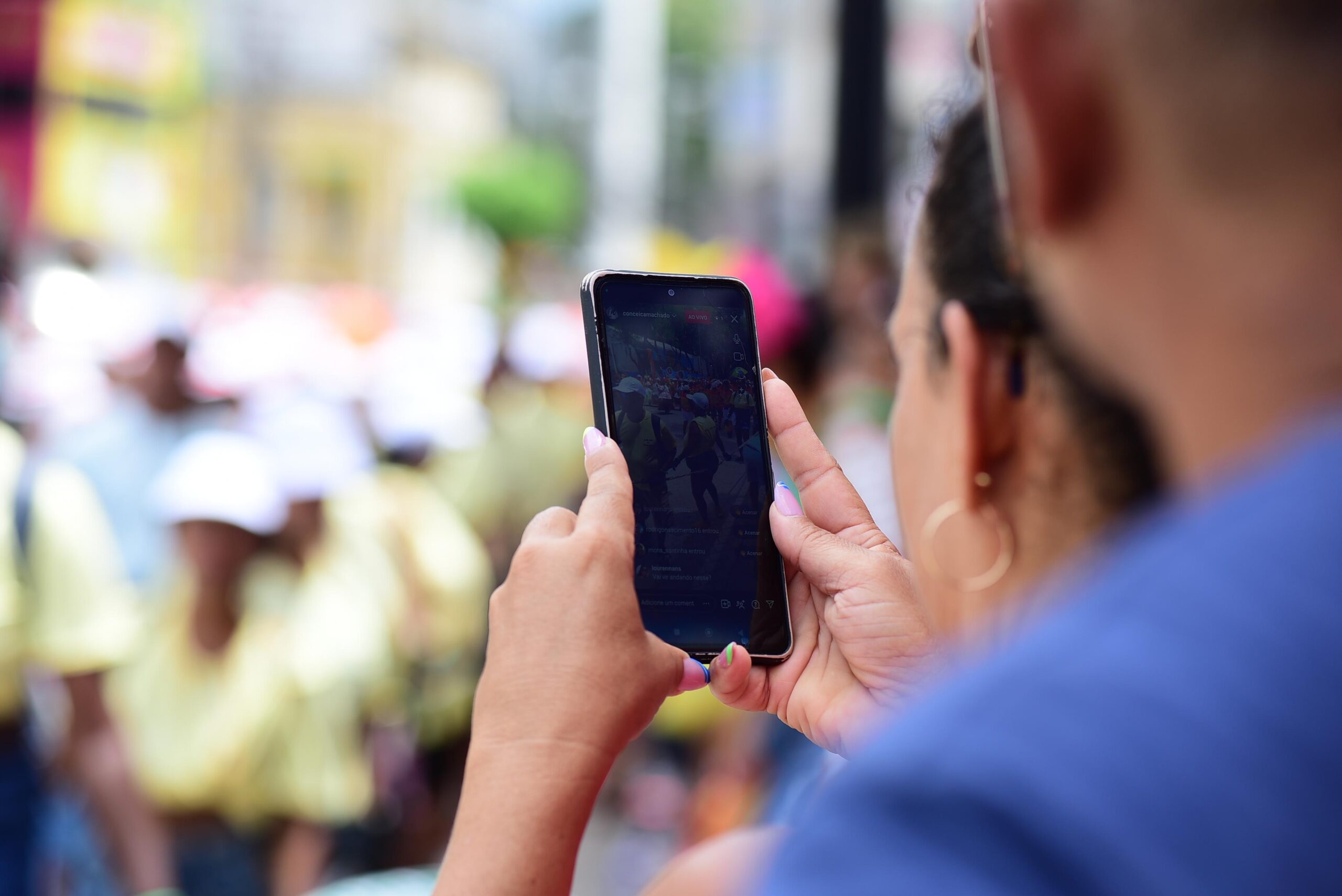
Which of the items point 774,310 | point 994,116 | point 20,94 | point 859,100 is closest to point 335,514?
point 774,310

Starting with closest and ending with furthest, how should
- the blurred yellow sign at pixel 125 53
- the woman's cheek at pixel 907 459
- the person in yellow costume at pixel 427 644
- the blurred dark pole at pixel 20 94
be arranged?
the woman's cheek at pixel 907 459
the person in yellow costume at pixel 427 644
the blurred dark pole at pixel 20 94
the blurred yellow sign at pixel 125 53

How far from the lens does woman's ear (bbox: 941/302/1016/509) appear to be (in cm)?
96

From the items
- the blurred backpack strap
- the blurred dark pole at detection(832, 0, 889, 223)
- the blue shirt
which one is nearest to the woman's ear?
the blue shirt

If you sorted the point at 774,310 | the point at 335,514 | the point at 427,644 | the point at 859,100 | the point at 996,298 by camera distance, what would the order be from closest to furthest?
the point at 996,298
the point at 774,310
the point at 335,514
the point at 427,644
the point at 859,100

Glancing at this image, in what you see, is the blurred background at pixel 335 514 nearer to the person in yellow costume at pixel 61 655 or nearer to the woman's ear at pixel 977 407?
the person in yellow costume at pixel 61 655

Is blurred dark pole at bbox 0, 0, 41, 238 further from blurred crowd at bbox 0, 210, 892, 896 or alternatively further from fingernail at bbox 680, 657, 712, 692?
fingernail at bbox 680, 657, 712, 692

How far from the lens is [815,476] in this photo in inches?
49.5

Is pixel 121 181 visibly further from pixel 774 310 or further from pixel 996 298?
pixel 996 298

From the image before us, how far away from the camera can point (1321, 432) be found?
0.51 metres

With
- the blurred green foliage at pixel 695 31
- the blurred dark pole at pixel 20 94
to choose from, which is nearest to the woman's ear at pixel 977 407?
the blurred dark pole at pixel 20 94

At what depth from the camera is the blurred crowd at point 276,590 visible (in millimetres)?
3170

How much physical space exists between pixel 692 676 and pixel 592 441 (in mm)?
210

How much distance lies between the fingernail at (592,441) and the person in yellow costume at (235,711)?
2.52 meters

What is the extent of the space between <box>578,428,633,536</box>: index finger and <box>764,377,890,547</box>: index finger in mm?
188
